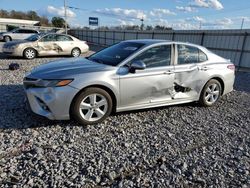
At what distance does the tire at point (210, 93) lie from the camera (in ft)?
17.3

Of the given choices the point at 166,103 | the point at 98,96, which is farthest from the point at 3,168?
the point at 166,103

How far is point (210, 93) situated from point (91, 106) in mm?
2870

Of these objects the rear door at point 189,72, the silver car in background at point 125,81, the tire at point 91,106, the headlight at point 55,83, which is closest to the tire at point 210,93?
the silver car in background at point 125,81

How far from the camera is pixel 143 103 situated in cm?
447

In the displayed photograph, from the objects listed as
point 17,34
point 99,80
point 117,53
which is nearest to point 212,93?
point 117,53

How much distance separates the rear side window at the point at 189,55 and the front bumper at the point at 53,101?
231cm

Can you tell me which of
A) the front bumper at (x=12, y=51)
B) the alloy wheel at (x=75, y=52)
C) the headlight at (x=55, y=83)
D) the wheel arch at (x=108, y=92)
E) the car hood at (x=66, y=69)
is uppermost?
the car hood at (x=66, y=69)

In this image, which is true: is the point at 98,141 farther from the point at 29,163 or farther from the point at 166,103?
the point at 166,103

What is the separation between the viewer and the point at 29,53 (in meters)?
12.0

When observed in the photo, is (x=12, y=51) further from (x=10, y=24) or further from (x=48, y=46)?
(x=10, y=24)

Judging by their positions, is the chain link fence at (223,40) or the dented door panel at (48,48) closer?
the chain link fence at (223,40)

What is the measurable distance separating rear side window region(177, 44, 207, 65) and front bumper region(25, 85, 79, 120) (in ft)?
7.58

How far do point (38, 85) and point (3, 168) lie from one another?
145 centimetres

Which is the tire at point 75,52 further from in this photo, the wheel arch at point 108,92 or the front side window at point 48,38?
the wheel arch at point 108,92
